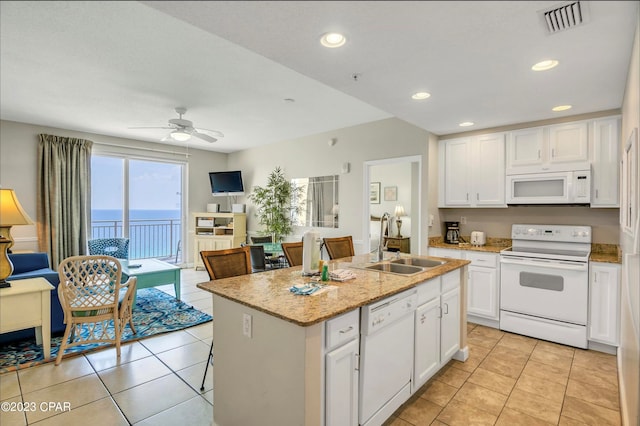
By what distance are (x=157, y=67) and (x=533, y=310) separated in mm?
4492

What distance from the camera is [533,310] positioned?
3.39 m

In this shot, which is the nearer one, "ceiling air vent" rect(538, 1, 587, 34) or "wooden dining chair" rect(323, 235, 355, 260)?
"ceiling air vent" rect(538, 1, 587, 34)

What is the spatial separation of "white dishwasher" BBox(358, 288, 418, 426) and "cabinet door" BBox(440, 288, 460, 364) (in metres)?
0.52

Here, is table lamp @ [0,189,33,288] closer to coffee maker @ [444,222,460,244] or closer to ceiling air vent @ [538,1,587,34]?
ceiling air vent @ [538,1,587,34]

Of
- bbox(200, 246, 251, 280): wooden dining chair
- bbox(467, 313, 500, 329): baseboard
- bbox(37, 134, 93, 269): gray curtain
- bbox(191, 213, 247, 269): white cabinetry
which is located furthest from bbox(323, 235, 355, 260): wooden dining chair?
bbox(37, 134, 93, 269): gray curtain

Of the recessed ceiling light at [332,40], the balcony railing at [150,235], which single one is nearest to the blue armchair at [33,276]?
the balcony railing at [150,235]

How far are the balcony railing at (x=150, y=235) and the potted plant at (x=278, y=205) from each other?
87.1 inches

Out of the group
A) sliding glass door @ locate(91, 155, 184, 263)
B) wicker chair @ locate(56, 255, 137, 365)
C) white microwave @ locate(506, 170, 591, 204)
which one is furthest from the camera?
sliding glass door @ locate(91, 155, 184, 263)

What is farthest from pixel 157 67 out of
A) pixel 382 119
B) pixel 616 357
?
pixel 616 357

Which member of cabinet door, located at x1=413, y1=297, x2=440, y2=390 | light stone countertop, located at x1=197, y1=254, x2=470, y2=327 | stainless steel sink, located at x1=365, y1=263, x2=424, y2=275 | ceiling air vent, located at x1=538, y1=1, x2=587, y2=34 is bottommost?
cabinet door, located at x1=413, y1=297, x2=440, y2=390

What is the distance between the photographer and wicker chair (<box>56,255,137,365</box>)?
2.68 metres

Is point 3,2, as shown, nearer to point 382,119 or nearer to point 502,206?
point 382,119

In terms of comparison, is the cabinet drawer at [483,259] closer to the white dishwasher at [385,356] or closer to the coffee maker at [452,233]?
the coffee maker at [452,233]

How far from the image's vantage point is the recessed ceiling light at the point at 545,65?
221 cm
